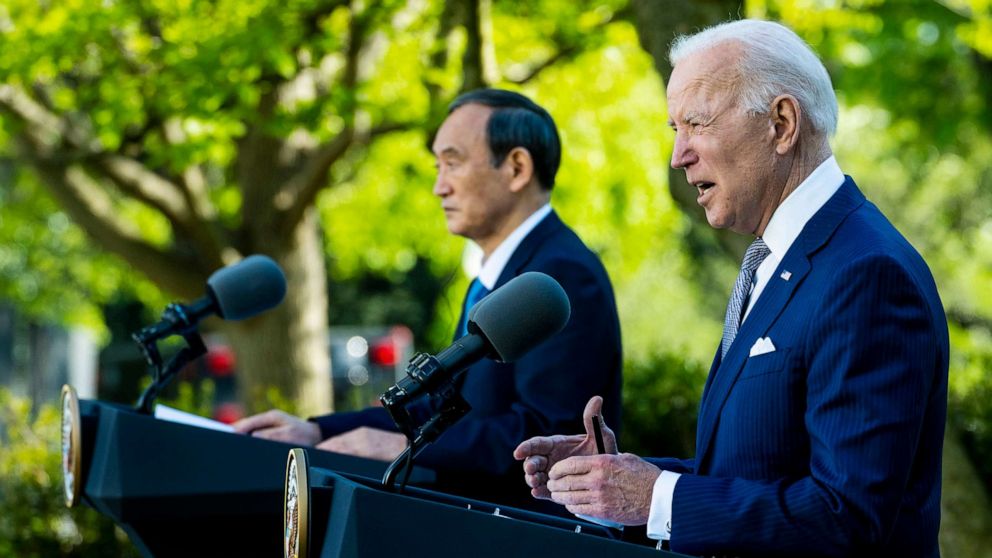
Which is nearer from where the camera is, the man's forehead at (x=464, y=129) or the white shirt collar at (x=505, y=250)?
the white shirt collar at (x=505, y=250)

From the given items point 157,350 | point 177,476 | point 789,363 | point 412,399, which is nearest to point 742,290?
point 789,363

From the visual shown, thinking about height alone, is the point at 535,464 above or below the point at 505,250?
below

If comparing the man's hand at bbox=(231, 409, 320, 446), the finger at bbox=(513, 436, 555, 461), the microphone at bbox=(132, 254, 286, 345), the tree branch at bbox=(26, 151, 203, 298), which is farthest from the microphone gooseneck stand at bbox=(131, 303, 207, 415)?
the tree branch at bbox=(26, 151, 203, 298)

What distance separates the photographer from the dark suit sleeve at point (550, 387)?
336 centimetres

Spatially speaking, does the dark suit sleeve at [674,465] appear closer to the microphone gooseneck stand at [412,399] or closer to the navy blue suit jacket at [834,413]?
the navy blue suit jacket at [834,413]

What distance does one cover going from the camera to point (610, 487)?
89.6 inches

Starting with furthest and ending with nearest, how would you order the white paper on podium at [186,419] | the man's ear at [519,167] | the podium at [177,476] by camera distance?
1. the man's ear at [519,167]
2. the white paper on podium at [186,419]
3. the podium at [177,476]

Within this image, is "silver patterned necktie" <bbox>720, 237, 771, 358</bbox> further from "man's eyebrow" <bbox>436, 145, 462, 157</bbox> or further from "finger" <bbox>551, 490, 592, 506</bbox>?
"man's eyebrow" <bbox>436, 145, 462, 157</bbox>

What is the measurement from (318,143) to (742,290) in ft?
27.8

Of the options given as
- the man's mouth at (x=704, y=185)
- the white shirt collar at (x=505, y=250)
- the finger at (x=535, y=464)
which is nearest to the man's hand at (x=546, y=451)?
the finger at (x=535, y=464)

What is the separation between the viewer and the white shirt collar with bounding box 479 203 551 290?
12.3ft

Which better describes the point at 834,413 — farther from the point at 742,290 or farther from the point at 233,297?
the point at 233,297

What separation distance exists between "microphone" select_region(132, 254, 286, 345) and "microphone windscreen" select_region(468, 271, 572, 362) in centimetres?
150

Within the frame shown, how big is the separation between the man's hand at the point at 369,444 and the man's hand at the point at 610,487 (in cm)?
129
